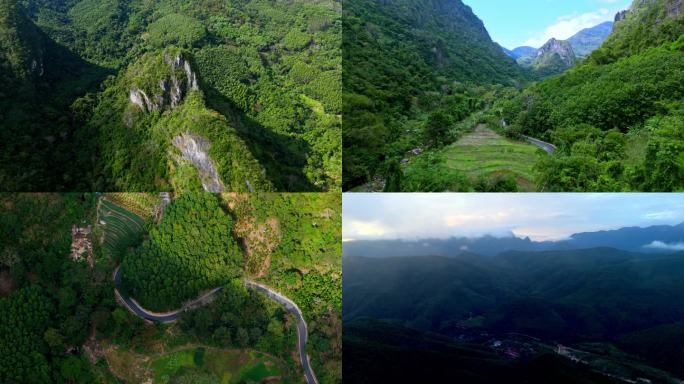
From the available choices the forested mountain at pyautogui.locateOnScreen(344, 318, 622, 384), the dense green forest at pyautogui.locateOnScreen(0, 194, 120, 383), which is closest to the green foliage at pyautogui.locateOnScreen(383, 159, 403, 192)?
the forested mountain at pyautogui.locateOnScreen(344, 318, 622, 384)

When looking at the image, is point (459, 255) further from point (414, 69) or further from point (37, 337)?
point (37, 337)

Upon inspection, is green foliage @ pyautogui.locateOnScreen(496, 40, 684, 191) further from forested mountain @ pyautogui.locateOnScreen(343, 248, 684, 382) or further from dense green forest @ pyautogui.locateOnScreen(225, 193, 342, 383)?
dense green forest @ pyautogui.locateOnScreen(225, 193, 342, 383)

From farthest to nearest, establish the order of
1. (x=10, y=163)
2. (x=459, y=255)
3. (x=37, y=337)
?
(x=459, y=255) → (x=37, y=337) → (x=10, y=163)

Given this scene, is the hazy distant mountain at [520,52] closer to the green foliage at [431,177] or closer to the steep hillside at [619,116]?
the steep hillside at [619,116]

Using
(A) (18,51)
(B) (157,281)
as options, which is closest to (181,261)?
(B) (157,281)

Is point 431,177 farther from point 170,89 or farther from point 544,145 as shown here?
point 170,89

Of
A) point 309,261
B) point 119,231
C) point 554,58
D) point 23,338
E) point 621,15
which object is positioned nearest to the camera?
point 23,338

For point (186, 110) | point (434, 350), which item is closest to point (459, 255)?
point (434, 350)
